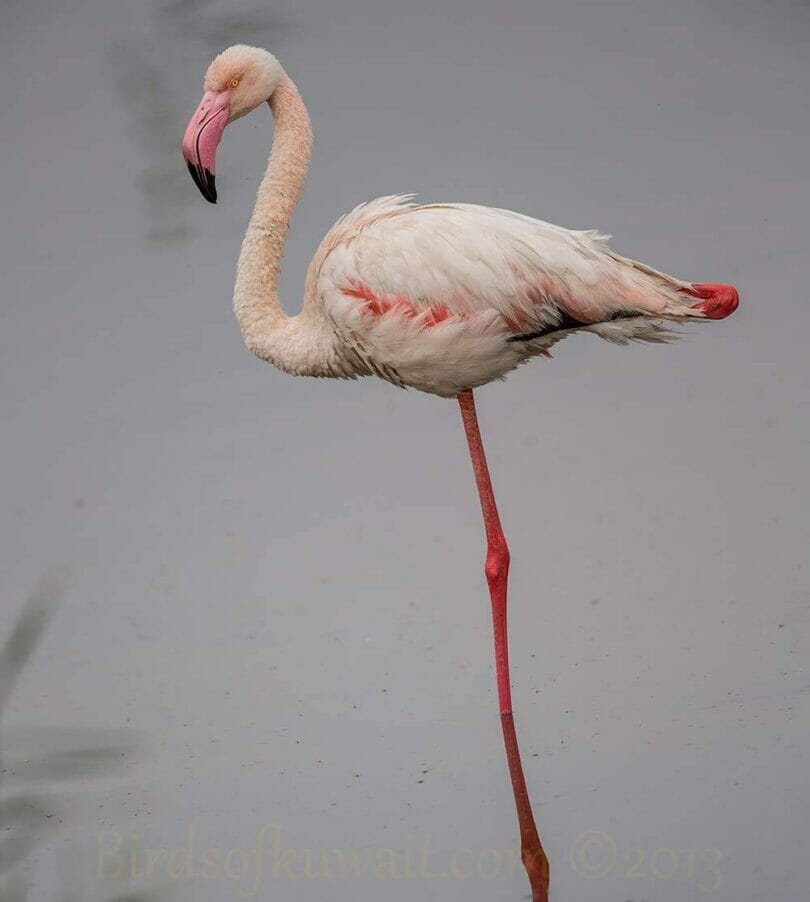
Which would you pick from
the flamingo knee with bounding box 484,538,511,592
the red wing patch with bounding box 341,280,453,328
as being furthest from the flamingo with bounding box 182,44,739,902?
the flamingo knee with bounding box 484,538,511,592

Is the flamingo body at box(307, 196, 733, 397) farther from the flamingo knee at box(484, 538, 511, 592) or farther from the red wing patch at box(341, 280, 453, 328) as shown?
the flamingo knee at box(484, 538, 511, 592)

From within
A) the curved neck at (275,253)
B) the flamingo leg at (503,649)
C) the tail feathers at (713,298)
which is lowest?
the flamingo leg at (503,649)

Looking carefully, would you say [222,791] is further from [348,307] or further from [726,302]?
[726,302]

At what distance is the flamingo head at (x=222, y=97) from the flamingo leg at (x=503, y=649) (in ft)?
2.68

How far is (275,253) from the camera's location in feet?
13.4

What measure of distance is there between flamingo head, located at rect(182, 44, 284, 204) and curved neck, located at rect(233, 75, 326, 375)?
59mm

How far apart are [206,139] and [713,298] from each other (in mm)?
1240

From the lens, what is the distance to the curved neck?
4.06m

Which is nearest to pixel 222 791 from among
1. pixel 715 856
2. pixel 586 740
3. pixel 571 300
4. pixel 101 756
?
pixel 101 756

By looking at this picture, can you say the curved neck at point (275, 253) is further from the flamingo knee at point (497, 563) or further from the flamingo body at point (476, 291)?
the flamingo knee at point (497, 563)

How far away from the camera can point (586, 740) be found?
4727 millimetres

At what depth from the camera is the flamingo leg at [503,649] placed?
3.99 meters

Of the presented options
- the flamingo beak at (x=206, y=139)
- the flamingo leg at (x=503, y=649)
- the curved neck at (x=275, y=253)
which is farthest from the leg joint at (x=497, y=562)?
the flamingo beak at (x=206, y=139)

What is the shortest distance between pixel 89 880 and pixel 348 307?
1546 mm
